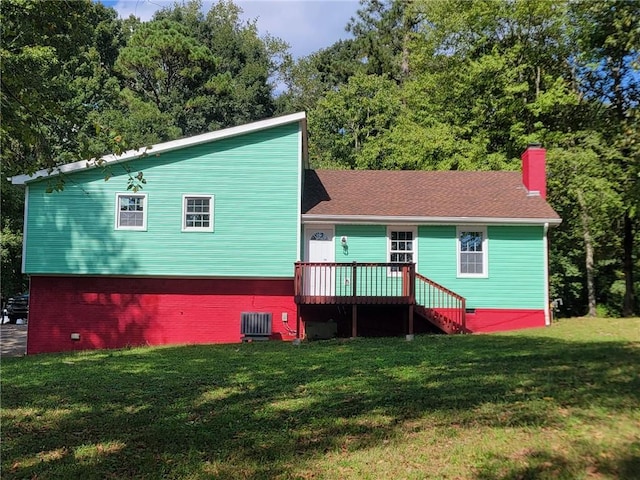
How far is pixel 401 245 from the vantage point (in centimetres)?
1565

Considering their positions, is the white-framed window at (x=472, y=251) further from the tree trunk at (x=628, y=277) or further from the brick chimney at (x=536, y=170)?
the tree trunk at (x=628, y=277)

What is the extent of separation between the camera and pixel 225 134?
49.1ft

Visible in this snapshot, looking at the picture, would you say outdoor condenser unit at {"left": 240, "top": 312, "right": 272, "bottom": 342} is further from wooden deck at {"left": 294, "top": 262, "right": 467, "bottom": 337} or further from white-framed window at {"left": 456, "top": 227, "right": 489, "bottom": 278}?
white-framed window at {"left": 456, "top": 227, "right": 489, "bottom": 278}

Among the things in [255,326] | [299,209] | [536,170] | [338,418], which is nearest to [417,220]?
[299,209]

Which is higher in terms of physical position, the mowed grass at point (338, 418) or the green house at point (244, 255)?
the green house at point (244, 255)

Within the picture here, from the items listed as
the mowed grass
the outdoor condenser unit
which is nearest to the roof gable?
the outdoor condenser unit

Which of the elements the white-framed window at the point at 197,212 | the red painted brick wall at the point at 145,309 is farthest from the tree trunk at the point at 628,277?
the white-framed window at the point at 197,212

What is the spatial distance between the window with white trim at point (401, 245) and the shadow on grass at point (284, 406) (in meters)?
5.79

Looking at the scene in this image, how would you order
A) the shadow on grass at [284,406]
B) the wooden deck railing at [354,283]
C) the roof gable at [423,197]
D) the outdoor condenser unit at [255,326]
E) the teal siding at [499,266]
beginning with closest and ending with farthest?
the shadow on grass at [284,406]
the wooden deck railing at [354,283]
the outdoor condenser unit at [255,326]
the roof gable at [423,197]
the teal siding at [499,266]

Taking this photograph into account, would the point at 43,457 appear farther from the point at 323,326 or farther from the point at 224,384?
the point at 323,326

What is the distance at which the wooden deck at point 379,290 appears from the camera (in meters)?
13.8

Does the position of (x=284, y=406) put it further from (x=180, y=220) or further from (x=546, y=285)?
(x=546, y=285)

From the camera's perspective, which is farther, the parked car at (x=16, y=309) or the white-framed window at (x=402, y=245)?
the parked car at (x=16, y=309)

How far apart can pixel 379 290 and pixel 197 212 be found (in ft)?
18.3
